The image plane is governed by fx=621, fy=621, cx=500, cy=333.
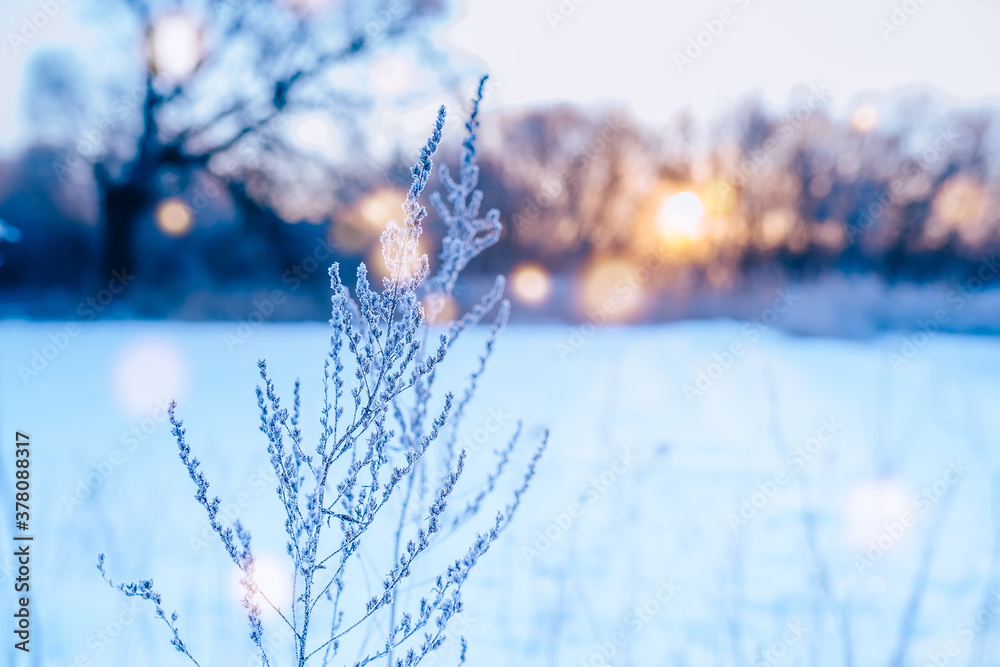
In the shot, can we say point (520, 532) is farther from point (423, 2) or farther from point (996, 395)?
point (423, 2)

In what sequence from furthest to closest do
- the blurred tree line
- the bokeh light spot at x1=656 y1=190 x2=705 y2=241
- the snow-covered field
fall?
the bokeh light spot at x1=656 y1=190 x2=705 y2=241 → the blurred tree line → the snow-covered field

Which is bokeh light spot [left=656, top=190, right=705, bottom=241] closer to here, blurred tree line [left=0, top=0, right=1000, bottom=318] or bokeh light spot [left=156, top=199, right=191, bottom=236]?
blurred tree line [left=0, top=0, right=1000, bottom=318]

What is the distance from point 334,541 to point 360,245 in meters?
12.2

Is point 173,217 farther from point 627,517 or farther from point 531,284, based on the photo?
point 627,517

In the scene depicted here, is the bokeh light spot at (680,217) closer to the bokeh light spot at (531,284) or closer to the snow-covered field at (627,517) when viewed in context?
the bokeh light spot at (531,284)

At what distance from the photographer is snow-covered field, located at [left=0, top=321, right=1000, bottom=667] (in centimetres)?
252

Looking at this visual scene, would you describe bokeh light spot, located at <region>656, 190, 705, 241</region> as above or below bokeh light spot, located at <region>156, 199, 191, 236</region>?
above

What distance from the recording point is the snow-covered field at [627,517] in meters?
2.52

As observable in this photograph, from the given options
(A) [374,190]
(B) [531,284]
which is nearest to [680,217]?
(B) [531,284]

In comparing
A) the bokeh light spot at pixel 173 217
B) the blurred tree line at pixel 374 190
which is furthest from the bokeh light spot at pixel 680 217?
the bokeh light spot at pixel 173 217

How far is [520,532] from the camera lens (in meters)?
3.57

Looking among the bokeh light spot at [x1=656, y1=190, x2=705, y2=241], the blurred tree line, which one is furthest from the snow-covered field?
the bokeh light spot at [x1=656, y1=190, x2=705, y2=241]

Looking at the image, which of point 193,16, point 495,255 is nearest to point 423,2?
point 193,16

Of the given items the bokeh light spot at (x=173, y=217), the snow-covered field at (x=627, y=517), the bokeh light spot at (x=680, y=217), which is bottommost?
the snow-covered field at (x=627, y=517)
